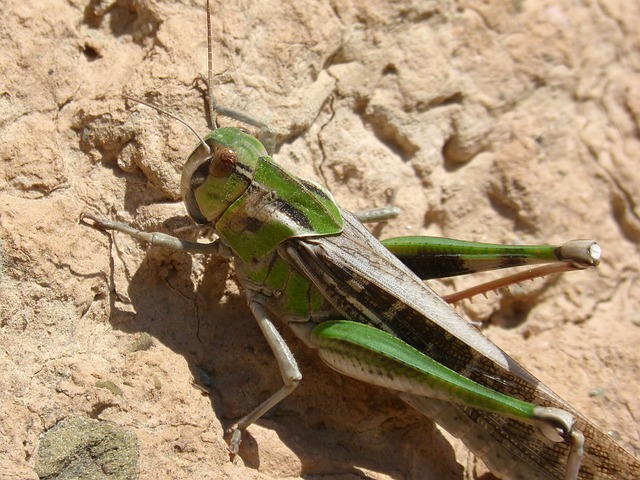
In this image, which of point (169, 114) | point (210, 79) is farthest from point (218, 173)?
point (210, 79)

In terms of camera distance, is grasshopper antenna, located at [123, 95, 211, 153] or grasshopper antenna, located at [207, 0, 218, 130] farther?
grasshopper antenna, located at [207, 0, 218, 130]

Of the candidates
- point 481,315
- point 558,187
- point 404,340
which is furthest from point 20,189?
point 558,187

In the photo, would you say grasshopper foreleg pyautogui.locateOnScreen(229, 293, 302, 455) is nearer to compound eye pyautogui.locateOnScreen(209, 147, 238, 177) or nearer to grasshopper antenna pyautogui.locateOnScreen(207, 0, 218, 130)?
compound eye pyautogui.locateOnScreen(209, 147, 238, 177)

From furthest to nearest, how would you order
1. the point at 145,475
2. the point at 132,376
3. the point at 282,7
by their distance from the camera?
1. the point at 282,7
2. the point at 132,376
3. the point at 145,475

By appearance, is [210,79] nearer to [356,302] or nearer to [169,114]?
[169,114]

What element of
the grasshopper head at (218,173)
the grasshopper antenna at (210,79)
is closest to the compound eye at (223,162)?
the grasshopper head at (218,173)

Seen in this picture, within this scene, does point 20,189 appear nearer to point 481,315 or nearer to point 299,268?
point 299,268

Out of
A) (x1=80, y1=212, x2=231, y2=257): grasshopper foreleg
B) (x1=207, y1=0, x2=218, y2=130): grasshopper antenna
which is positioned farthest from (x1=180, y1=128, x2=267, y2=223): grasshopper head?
(x1=207, y1=0, x2=218, y2=130): grasshopper antenna
